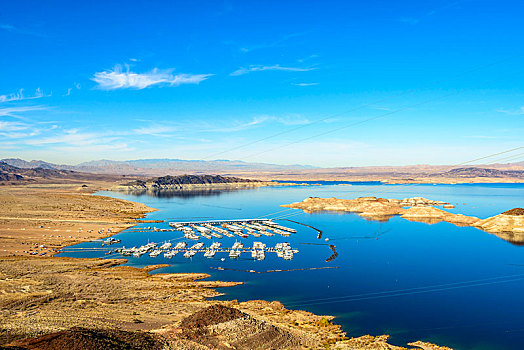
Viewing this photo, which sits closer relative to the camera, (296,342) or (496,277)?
(296,342)

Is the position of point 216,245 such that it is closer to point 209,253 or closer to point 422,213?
point 209,253

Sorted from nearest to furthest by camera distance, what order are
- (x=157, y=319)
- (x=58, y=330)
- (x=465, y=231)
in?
(x=58, y=330), (x=157, y=319), (x=465, y=231)

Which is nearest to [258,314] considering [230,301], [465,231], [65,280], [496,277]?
[230,301]

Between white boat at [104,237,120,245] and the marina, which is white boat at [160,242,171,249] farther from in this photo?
white boat at [104,237,120,245]

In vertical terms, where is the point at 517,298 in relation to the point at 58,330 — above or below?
below

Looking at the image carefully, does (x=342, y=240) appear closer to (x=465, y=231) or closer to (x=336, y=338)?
(x=465, y=231)

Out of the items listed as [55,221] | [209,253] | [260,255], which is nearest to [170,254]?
[209,253]

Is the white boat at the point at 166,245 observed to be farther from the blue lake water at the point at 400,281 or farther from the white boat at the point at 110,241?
the white boat at the point at 110,241
